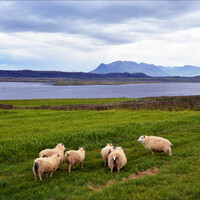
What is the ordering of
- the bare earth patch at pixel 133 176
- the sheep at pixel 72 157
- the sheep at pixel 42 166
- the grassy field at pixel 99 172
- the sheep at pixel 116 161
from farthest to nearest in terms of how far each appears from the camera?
1. the sheep at pixel 72 157
2. the sheep at pixel 116 161
3. the sheep at pixel 42 166
4. the bare earth patch at pixel 133 176
5. the grassy field at pixel 99 172

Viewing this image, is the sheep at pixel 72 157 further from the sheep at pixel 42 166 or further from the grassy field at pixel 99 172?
the sheep at pixel 42 166

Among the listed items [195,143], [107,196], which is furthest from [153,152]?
[107,196]

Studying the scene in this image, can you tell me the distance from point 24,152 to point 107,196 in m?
10.5

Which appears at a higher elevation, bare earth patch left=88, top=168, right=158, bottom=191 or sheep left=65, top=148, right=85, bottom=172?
sheep left=65, top=148, right=85, bottom=172

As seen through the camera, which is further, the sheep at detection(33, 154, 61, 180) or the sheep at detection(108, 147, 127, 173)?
the sheep at detection(108, 147, 127, 173)

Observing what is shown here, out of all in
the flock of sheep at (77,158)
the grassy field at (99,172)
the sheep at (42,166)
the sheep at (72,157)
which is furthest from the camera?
the sheep at (72,157)

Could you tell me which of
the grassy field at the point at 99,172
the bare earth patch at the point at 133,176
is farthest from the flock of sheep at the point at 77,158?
the bare earth patch at the point at 133,176

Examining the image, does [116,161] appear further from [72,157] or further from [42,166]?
[42,166]

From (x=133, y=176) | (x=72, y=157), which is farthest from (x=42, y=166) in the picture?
(x=133, y=176)

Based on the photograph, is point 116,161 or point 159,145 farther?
point 159,145

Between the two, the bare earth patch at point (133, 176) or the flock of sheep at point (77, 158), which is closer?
the bare earth patch at point (133, 176)

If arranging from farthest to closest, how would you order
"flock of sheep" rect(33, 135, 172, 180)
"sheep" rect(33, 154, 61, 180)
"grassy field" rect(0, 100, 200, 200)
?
"flock of sheep" rect(33, 135, 172, 180), "sheep" rect(33, 154, 61, 180), "grassy field" rect(0, 100, 200, 200)

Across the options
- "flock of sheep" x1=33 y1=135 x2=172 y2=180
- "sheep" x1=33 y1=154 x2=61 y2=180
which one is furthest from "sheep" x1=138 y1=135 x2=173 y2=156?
"sheep" x1=33 y1=154 x2=61 y2=180

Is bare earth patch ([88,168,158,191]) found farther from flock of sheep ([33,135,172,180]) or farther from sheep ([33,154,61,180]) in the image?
sheep ([33,154,61,180])
